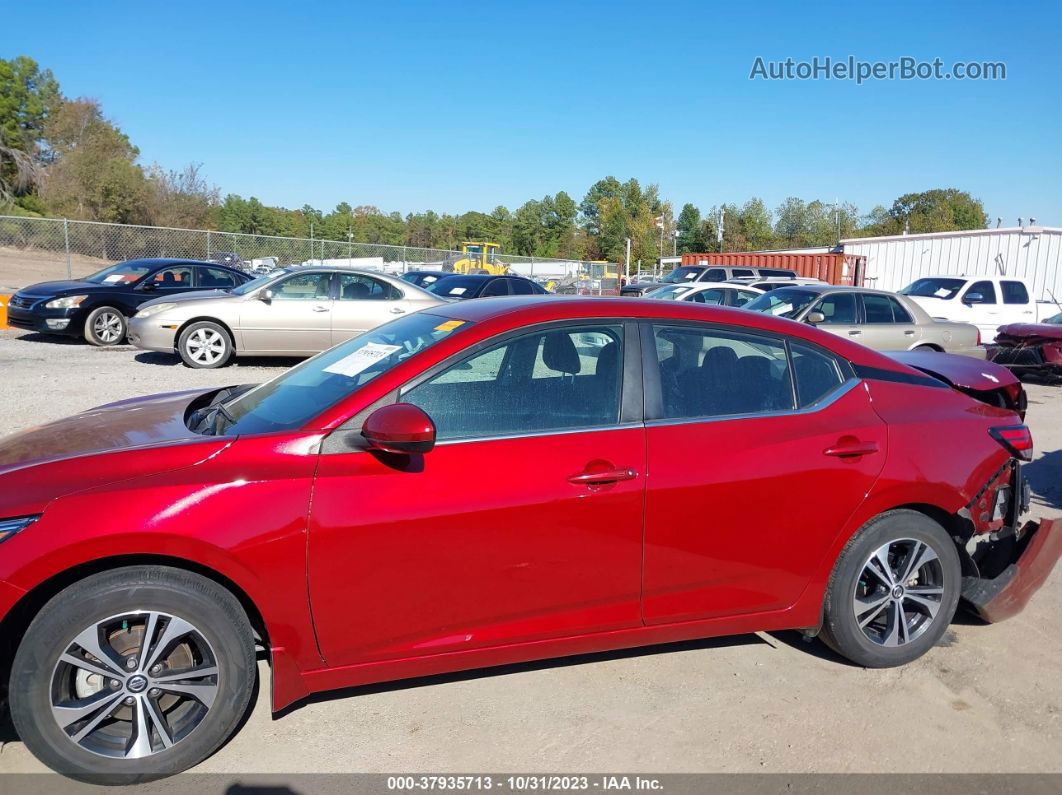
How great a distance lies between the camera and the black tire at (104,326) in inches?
551

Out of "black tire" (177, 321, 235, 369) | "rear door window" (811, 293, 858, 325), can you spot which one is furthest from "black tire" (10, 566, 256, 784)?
"rear door window" (811, 293, 858, 325)

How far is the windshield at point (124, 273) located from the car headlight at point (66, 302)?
0.64 metres

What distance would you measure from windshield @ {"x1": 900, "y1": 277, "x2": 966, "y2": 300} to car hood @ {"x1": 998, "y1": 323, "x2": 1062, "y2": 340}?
375 centimetres

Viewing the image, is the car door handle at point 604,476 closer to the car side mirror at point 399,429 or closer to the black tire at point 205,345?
the car side mirror at point 399,429

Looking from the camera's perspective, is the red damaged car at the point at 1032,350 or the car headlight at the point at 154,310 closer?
the car headlight at the point at 154,310

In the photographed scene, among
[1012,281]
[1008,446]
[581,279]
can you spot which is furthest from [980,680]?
[581,279]

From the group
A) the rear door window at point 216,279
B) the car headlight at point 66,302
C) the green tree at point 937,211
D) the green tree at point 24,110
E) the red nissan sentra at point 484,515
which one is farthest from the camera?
the green tree at point 937,211

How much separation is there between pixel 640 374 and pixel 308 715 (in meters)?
1.96

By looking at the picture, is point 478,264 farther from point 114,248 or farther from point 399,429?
point 399,429

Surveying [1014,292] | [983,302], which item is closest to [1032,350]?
[983,302]

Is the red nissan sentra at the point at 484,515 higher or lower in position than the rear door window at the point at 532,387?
lower

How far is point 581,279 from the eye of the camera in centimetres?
3694

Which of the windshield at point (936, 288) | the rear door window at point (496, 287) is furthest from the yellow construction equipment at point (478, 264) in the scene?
the windshield at point (936, 288)

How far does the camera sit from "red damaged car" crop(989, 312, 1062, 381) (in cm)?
1316
